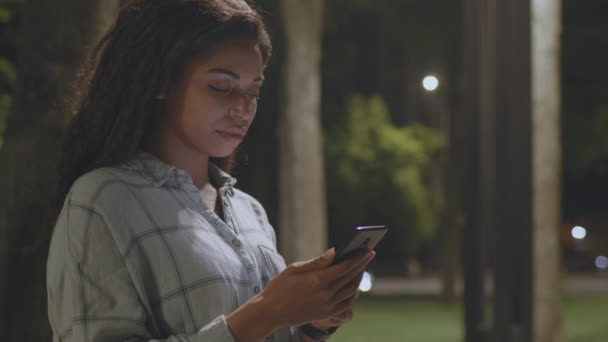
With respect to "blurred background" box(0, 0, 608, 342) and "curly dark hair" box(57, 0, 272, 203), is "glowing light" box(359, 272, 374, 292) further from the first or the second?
"curly dark hair" box(57, 0, 272, 203)

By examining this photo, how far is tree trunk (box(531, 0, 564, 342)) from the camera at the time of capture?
7.65m

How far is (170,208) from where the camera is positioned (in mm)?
1988

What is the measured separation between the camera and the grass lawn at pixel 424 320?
15.4 m

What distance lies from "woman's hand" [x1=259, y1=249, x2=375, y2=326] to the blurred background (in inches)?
4.5

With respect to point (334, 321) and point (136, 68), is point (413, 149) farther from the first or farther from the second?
point (136, 68)

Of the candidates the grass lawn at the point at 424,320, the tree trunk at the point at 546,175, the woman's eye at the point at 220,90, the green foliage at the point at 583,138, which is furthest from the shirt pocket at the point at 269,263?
the green foliage at the point at 583,138

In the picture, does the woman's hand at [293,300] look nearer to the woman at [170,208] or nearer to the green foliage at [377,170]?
the woman at [170,208]

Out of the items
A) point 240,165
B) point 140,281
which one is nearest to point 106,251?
point 140,281

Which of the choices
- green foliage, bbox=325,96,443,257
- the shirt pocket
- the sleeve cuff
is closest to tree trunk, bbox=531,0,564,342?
the shirt pocket

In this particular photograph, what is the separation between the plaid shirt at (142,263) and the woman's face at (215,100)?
9cm

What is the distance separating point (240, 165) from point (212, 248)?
0.62 m

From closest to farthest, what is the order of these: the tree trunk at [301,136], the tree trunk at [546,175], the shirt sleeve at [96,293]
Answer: the shirt sleeve at [96,293], the tree trunk at [546,175], the tree trunk at [301,136]

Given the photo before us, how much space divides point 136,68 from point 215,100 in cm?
17

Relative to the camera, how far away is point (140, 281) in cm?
188
